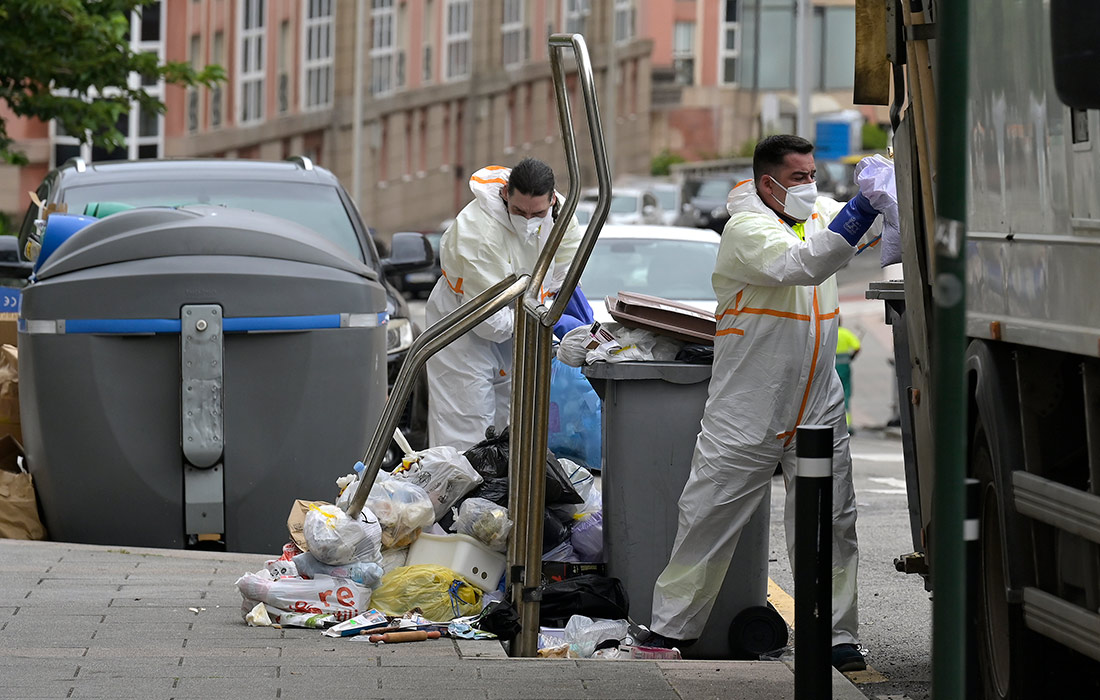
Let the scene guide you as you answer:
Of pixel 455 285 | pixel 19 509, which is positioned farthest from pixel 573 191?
pixel 19 509

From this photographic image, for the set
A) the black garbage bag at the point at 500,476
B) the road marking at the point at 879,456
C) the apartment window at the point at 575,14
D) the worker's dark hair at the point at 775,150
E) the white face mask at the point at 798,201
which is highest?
the apartment window at the point at 575,14

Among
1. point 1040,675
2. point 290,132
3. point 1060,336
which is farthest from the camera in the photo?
point 290,132

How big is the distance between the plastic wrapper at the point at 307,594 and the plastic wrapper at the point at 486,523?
0.43 metres

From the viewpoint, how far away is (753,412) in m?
5.84

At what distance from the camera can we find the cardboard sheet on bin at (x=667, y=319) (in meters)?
6.16

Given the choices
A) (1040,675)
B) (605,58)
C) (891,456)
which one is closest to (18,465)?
(1040,675)

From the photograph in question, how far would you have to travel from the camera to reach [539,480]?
5.65m

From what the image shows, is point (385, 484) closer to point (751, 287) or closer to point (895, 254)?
point (751, 287)

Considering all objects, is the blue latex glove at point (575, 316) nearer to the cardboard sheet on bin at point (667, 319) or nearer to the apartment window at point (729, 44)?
the cardboard sheet on bin at point (667, 319)

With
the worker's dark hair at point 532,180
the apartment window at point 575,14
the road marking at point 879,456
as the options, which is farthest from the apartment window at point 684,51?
the worker's dark hair at point 532,180

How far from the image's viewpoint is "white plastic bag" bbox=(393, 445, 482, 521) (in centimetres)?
630

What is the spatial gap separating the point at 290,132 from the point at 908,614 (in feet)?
137

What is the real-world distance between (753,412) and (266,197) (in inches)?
175

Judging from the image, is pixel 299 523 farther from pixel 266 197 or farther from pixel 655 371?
pixel 266 197
